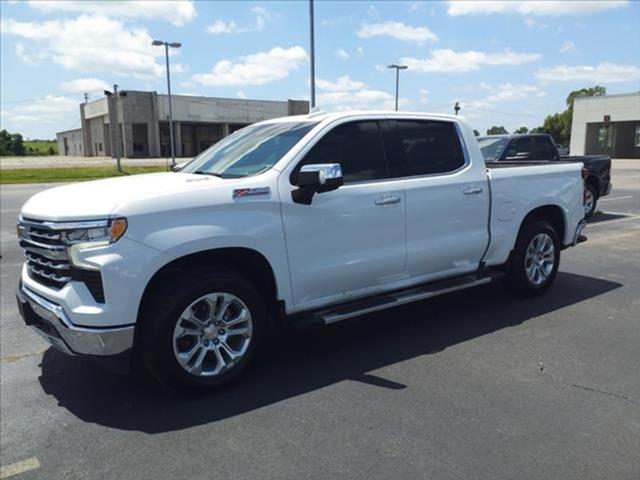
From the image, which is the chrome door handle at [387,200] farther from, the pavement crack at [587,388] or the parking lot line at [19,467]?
the parking lot line at [19,467]

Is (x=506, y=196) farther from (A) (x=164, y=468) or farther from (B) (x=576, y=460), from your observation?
(A) (x=164, y=468)

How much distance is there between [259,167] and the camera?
433 centimetres

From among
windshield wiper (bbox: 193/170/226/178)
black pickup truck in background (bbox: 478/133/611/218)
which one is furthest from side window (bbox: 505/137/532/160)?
windshield wiper (bbox: 193/170/226/178)

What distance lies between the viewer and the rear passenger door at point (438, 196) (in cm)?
489

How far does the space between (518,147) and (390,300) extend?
25.3ft

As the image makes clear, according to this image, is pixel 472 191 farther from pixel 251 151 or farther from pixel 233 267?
pixel 233 267

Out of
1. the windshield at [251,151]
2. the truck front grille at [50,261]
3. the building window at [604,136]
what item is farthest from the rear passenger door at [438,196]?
the building window at [604,136]

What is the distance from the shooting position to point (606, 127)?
172 feet

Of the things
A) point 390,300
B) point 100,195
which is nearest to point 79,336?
point 100,195

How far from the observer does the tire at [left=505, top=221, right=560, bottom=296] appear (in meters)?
5.88

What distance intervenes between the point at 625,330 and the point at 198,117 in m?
70.8

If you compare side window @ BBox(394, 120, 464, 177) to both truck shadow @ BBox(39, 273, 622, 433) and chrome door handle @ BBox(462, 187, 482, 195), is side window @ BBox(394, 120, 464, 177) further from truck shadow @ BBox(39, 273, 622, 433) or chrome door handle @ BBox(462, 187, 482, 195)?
truck shadow @ BBox(39, 273, 622, 433)

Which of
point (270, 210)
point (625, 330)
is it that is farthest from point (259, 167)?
point (625, 330)

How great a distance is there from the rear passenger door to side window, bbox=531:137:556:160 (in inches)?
266
